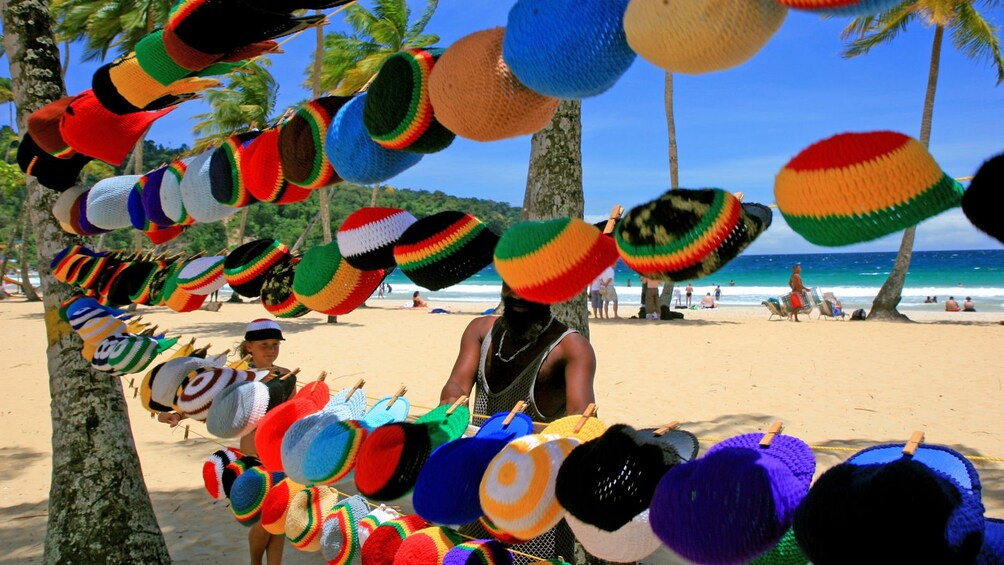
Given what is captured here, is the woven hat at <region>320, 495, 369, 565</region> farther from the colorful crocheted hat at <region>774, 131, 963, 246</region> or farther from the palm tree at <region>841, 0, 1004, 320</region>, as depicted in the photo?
the palm tree at <region>841, 0, 1004, 320</region>

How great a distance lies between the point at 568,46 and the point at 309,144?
81 cm

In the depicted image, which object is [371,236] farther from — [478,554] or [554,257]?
[478,554]

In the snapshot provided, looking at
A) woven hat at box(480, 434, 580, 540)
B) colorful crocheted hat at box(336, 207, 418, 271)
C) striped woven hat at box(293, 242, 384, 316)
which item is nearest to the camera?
woven hat at box(480, 434, 580, 540)

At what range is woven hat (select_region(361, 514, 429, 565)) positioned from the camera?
8.18 ft

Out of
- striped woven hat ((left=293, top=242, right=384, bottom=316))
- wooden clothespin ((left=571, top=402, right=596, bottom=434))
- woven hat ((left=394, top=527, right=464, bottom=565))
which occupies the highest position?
striped woven hat ((left=293, top=242, right=384, bottom=316))

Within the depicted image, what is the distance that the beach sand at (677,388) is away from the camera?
182 inches

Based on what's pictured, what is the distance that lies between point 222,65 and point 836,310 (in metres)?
19.0

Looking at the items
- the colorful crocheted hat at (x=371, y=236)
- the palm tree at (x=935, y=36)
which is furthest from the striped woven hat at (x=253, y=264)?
the palm tree at (x=935, y=36)

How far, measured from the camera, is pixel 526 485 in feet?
4.30

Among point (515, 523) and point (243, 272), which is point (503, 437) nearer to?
point (515, 523)

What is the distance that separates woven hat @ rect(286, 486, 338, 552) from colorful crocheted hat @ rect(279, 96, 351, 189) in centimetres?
168

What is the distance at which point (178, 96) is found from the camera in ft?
7.60

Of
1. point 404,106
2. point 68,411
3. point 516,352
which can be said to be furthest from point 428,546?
point 68,411

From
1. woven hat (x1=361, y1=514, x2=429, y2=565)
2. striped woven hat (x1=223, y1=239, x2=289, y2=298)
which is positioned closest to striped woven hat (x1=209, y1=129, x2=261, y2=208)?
striped woven hat (x1=223, y1=239, x2=289, y2=298)
